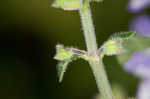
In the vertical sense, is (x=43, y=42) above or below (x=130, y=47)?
below

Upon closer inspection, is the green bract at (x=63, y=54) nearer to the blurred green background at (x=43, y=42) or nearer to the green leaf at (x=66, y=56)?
the green leaf at (x=66, y=56)

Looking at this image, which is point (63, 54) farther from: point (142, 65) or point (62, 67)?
point (142, 65)

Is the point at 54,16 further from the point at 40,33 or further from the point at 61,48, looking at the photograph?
the point at 61,48

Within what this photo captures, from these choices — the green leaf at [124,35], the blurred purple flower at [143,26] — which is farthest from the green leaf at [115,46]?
the blurred purple flower at [143,26]

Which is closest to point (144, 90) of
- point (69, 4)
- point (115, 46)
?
point (115, 46)

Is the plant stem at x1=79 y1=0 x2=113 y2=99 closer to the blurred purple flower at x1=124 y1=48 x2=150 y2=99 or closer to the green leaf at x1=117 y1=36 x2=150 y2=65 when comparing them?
the green leaf at x1=117 y1=36 x2=150 y2=65

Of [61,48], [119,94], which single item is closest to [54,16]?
[119,94]
